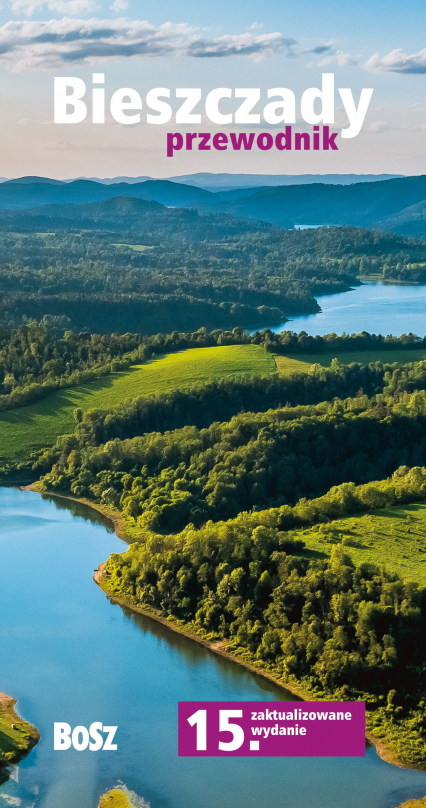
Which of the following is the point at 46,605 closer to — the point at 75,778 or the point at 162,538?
the point at 162,538

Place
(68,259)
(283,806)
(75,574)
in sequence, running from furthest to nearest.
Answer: (68,259) → (75,574) → (283,806)

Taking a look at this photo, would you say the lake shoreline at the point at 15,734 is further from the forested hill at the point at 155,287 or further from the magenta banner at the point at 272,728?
the forested hill at the point at 155,287

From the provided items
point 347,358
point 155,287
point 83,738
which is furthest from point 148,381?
point 155,287

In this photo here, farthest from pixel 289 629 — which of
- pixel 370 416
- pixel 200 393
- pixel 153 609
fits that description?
pixel 200 393

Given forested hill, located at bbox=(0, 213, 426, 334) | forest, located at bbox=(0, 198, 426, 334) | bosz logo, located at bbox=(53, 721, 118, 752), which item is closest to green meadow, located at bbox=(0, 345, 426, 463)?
bosz logo, located at bbox=(53, 721, 118, 752)

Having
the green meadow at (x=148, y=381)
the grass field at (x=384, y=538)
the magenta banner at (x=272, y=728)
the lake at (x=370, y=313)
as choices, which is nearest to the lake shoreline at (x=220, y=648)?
the magenta banner at (x=272, y=728)

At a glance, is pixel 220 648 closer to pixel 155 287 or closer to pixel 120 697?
pixel 120 697
